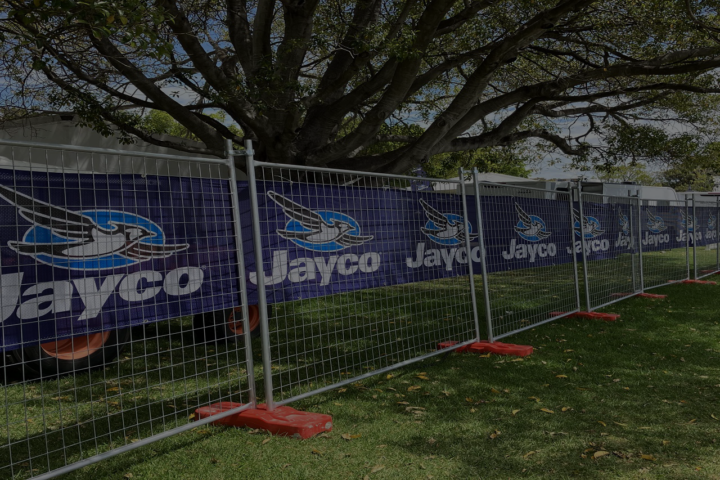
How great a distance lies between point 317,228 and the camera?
Result: 5.06 meters

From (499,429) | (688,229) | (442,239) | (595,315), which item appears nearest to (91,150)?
(499,429)

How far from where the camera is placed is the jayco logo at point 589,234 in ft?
30.2

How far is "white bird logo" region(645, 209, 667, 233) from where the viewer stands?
39.7 ft

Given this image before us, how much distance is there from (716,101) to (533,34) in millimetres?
9016

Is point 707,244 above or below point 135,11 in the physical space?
below

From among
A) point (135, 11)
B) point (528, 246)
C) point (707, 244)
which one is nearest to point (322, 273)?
point (135, 11)

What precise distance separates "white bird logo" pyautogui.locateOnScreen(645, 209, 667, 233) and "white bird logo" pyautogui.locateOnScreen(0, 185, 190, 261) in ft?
36.6

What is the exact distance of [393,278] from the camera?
5816 mm

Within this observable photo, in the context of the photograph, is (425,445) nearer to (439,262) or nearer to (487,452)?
(487,452)

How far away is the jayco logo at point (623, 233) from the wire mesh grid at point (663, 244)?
2.88ft

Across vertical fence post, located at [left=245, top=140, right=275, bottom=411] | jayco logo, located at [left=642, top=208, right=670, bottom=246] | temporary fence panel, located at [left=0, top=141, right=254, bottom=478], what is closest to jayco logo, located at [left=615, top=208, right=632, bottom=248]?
jayco logo, located at [left=642, top=208, right=670, bottom=246]

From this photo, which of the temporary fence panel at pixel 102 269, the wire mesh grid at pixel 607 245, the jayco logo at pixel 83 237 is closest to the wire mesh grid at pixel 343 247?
the temporary fence panel at pixel 102 269

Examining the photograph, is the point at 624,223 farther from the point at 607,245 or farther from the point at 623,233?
the point at 607,245

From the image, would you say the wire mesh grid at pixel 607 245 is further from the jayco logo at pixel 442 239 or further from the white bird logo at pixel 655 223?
the jayco logo at pixel 442 239
